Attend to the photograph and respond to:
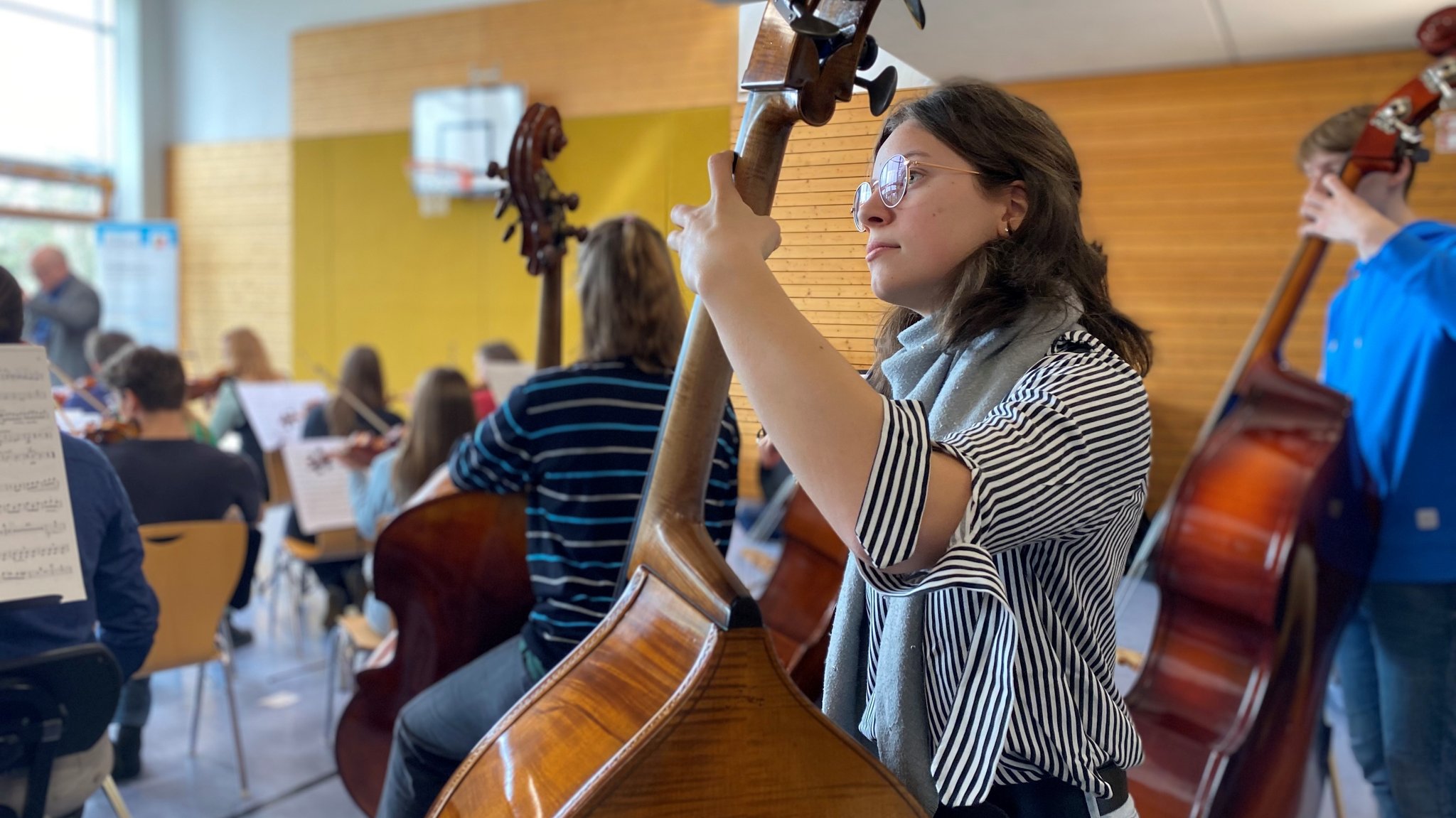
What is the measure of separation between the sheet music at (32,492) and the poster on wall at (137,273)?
7853 mm

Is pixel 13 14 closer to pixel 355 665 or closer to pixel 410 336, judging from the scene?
pixel 410 336

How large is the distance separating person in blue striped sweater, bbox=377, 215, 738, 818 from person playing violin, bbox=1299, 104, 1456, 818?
124cm

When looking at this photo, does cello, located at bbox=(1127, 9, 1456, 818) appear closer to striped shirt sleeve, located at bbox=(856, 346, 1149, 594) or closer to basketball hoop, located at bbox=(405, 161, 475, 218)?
striped shirt sleeve, located at bbox=(856, 346, 1149, 594)

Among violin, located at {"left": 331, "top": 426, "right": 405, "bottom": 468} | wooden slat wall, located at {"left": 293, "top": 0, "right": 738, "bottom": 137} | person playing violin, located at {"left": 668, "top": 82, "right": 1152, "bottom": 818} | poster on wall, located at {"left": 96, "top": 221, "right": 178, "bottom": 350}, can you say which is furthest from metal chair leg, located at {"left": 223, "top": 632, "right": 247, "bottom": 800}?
poster on wall, located at {"left": 96, "top": 221, "right": 178, "bottom": 350}

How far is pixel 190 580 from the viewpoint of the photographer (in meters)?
2.76

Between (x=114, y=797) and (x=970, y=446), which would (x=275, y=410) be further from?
(x=970, y=446)

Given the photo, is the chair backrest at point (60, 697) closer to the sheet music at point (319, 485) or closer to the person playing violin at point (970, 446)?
the person playing violin at point (970, 446)

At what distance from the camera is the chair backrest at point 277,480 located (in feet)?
15.2

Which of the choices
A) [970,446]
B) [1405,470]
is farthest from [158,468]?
[1405,470]

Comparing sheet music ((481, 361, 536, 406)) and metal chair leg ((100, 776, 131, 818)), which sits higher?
sheet music ((481, 361, 536, 406))

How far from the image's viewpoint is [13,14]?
345 inches

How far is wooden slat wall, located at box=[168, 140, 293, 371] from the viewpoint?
30.7ft

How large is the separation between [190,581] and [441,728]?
4.64 ft

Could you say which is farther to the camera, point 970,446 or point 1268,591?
point 1268,591
